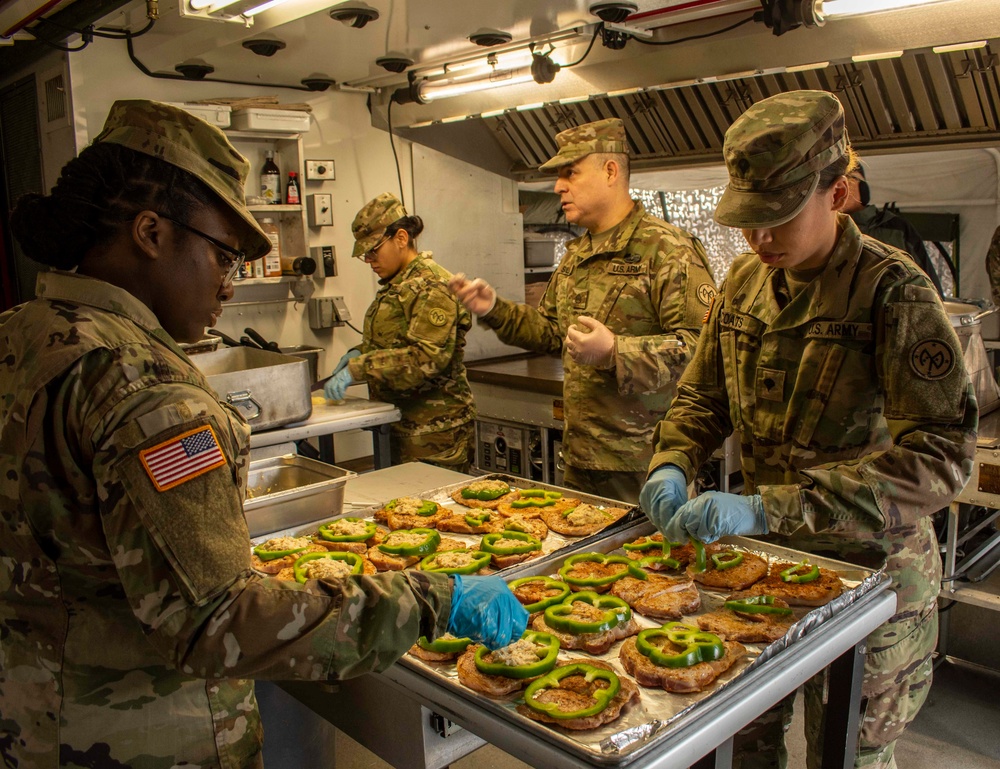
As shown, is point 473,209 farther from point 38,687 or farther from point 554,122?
point 38,687

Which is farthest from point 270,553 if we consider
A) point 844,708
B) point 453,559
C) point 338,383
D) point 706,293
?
point 338,383

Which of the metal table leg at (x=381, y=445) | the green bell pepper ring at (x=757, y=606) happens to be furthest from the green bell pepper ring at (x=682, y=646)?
the metal table leg at (x=381, y=445)

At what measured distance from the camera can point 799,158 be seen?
1699mm

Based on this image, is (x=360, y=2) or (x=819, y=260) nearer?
(x=819, y=260)

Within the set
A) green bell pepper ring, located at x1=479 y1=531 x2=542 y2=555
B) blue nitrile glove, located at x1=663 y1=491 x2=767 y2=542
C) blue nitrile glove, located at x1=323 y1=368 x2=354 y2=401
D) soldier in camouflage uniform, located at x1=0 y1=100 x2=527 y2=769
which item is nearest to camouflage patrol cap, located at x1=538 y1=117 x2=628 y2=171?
blue nitrile glove, located at x1=323 y1=368 x2=354 y2=401

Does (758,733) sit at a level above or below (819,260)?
below

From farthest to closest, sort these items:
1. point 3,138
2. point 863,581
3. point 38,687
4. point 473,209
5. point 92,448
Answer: point 473,209
point 3,138
point 863,581
point 38,687
point 92,448

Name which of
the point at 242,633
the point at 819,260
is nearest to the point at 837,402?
the point at 819,260

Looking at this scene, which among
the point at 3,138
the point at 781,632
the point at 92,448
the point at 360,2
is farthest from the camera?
the point at 3,138

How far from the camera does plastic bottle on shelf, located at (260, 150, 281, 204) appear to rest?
4.61 metres

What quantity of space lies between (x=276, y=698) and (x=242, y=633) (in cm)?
104

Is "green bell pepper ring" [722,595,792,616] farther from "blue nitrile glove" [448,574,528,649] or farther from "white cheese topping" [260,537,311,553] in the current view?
"white cheese topping" [260,537,311,553]

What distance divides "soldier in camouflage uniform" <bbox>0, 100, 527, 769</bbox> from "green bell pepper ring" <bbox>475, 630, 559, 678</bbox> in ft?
0.82

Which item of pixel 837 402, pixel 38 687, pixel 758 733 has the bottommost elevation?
pixel 758 733
